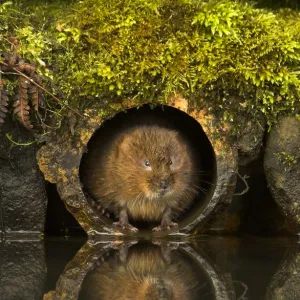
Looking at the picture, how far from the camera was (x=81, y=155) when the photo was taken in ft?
20.6

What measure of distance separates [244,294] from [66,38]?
123 inches

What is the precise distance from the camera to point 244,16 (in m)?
6.29

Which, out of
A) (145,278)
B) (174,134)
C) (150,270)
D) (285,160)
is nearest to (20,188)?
(174,134)

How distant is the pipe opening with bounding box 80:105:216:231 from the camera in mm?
6797

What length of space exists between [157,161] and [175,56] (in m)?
1.01

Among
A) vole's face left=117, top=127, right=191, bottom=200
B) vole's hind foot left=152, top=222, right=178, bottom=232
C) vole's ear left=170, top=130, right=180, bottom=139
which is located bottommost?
vole's hind foot left=152, top=222, right=178, bottom=232

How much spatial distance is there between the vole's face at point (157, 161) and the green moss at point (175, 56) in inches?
20.2

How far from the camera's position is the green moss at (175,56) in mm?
6129

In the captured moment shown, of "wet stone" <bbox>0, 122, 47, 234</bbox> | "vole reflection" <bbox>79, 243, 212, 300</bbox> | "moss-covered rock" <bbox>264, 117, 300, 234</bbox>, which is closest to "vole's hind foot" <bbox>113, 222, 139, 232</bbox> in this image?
"wet stone" <bbox>0, 122, 47, 234</bbox>

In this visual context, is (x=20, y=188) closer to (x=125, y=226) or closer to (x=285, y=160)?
(x=125, y=226)

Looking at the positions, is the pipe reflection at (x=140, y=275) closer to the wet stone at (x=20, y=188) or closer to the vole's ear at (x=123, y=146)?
the wet stone at (x=20, y=188)

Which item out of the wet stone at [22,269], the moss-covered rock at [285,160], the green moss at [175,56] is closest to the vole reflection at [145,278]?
the wet stone at [22,269]

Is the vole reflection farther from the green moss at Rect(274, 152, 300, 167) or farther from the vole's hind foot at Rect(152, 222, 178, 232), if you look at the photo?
the green moss at Rect(274, 152, 300, 167)

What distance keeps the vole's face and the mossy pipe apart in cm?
43
